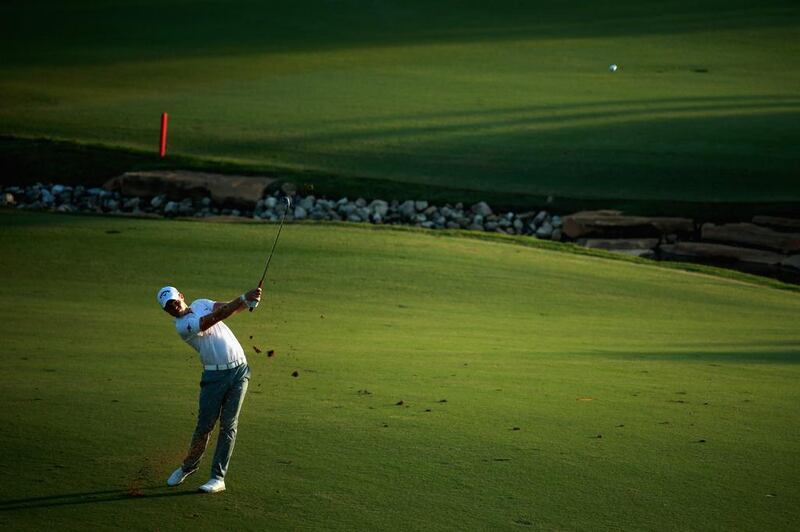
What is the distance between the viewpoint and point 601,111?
37.2 meters

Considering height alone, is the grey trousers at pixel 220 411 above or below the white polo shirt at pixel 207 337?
below

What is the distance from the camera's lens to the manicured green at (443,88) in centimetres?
3067

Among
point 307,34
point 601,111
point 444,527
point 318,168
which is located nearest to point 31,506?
point 444,527

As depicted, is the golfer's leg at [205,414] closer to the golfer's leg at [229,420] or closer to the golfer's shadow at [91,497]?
the golfer's leg at [229,420]

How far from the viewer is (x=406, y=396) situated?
1081 cm

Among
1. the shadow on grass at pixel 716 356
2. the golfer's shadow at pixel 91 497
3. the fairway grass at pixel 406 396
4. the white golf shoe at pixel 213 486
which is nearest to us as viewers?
the golfer's shadow at pixel 91 497

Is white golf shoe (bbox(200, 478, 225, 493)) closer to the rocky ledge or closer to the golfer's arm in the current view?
the golfer's arm

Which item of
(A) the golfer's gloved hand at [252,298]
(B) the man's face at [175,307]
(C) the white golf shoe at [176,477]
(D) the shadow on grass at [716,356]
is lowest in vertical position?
(C) the white golf shoe at [176,477]

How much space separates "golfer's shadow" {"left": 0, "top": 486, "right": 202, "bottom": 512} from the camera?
7.39 meters

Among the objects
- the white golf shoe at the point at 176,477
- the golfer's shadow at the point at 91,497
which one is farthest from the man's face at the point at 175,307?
the golfer's shadow at the point at 91,497

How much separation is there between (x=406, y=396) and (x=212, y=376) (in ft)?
11.0

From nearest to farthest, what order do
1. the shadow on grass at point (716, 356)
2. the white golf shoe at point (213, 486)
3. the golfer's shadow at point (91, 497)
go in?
the golfer's shadow at point (91, 497)
the white golf shoe at point (213, 486)
the shadow on grass at point (716, 356)

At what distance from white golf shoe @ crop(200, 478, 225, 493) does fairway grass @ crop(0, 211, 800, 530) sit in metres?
0.08

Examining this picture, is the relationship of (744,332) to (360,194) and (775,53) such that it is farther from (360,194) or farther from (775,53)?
(775,53)
